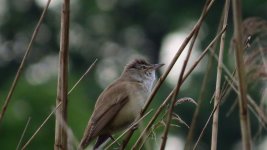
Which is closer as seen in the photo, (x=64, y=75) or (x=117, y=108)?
(x=64, y=75)

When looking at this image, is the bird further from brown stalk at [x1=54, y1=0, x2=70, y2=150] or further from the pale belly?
brown stalk at [x1=54, y1=0, x2=70, y2=150]

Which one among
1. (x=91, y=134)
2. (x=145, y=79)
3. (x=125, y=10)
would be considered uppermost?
(x=125, y=10)

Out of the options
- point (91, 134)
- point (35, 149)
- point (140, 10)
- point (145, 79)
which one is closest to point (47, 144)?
point (35, 149)

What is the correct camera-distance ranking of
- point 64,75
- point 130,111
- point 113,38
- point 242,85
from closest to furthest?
1. point 242,85
2. point 64,75
3. point 130,111
4. point 113,38

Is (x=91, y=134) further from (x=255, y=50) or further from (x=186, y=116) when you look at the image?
(x=186, y=116)

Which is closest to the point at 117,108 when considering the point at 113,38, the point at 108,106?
the point at 108,106

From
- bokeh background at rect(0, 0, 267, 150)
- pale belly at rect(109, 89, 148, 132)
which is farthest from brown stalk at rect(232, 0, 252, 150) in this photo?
bokeh background at rect(0, 0, 267, 150)

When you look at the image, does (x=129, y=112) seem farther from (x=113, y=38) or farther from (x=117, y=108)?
(x=113, y=38)

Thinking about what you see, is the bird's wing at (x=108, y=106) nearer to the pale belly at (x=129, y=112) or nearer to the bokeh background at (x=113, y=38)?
the pale belly at (x=129, y=112)
